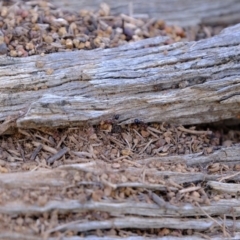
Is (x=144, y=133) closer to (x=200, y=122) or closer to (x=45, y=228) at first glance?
(x=200, y=122)

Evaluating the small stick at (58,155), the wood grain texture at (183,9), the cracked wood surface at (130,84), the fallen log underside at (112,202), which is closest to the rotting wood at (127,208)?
the fallen log underside at (112,202)

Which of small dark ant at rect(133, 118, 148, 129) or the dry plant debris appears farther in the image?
the dry plant debris

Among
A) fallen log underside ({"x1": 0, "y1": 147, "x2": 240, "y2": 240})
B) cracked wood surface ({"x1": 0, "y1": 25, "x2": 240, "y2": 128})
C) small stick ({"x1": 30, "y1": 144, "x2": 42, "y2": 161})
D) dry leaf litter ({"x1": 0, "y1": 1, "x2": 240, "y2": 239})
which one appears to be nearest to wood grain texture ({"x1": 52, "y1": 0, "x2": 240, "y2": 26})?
dry leaf litter ({"x1": 0, "y1": 1, "x2": 240, "y2": 239})

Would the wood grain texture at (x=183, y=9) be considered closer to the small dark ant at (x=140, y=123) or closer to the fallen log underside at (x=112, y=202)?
the small dark ant at (x=140, y=123)

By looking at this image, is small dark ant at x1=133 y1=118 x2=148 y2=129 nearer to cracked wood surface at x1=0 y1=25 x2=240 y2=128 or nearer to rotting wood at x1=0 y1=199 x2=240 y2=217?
cracked wood surface at x1=0 y1=25 x2=240 y2=128

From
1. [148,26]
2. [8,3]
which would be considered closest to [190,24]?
[148,26]

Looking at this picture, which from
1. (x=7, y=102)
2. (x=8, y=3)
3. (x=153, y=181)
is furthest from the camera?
(x=8, y=3)
